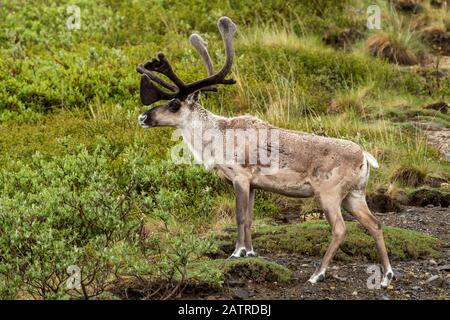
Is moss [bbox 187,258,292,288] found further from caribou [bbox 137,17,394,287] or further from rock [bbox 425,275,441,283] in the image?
rock [bbox 425,275,441,283]

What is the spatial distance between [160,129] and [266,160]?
566cm

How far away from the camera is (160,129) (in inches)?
622

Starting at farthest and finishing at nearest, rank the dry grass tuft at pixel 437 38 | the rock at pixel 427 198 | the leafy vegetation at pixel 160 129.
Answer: the dry grass tuft at pixel 437 38
the rock at pixel 427 198
the leafy vegetation at pixel 160 129

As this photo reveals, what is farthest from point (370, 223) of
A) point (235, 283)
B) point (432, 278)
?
point (235, 283)

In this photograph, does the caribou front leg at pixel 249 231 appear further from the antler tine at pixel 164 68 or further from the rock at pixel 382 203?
the rock at pixel 382 203

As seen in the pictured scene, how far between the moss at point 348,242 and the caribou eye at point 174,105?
1.68m

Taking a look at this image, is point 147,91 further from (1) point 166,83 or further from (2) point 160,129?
(2) point 160,129

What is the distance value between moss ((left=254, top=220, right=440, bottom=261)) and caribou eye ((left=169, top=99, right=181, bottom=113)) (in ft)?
5.51

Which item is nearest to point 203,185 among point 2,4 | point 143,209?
point 143,209

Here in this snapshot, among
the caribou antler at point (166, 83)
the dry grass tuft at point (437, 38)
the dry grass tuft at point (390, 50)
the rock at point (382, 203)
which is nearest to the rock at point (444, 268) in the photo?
the rock at point (382, 203)

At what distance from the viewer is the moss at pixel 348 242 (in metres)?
11.2

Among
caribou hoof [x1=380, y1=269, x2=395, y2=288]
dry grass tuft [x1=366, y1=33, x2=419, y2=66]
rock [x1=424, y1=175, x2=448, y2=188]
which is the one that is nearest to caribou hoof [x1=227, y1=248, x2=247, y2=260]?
caribou hoof [x1=380, y1=269, x2=395, y2=288]

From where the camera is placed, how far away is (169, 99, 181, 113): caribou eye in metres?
10.8
